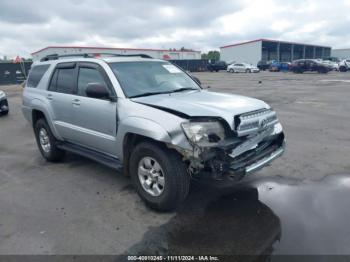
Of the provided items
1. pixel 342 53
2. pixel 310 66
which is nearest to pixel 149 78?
pixel 310 66

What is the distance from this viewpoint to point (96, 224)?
11.5ft

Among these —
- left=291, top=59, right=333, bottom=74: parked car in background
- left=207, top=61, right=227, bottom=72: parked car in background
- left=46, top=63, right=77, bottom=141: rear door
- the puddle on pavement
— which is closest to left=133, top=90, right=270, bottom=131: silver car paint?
the puddle on pavement

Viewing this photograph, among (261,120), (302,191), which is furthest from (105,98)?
(302,191)

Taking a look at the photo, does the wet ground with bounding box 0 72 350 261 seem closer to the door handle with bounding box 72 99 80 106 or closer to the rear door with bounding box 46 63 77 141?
the rear door with bounding box 46 63 77 141

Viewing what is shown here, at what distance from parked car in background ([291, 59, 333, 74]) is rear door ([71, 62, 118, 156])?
36267 millimetres

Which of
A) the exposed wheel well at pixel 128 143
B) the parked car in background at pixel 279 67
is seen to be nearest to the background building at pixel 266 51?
the parked car in background at pixel 279 67

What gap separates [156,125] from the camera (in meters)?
3.42

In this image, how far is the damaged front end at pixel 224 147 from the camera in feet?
10.6

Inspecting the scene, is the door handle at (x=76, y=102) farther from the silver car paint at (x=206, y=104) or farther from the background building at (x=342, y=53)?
the background building at (x=342, y=53)

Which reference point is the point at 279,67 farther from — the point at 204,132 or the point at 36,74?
the point at 204,132

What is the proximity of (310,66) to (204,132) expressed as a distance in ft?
121

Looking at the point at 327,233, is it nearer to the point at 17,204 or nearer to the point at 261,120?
the point at 261,120

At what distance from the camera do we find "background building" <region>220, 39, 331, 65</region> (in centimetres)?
6588

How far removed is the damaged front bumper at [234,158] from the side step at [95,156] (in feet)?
4.06
